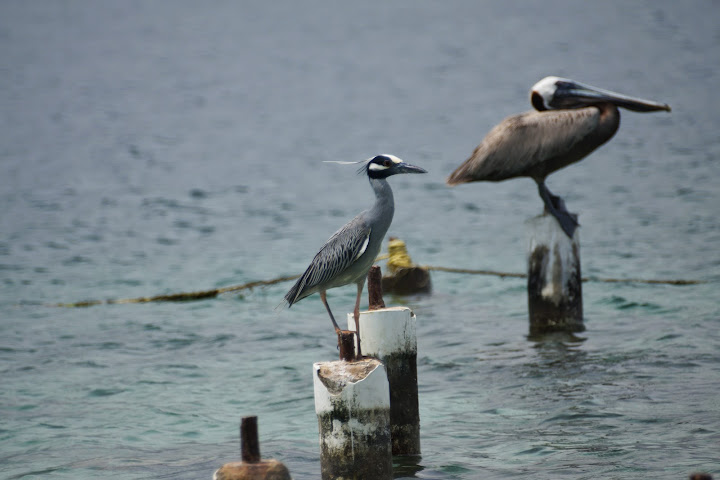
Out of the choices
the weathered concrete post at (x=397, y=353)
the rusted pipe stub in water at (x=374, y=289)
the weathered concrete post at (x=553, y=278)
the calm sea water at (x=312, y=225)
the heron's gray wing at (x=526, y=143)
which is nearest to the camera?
the weathered concrete post at (x=397, y=353)

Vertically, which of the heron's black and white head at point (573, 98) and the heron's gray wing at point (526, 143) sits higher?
the heron's black and white head at point (573, 98)

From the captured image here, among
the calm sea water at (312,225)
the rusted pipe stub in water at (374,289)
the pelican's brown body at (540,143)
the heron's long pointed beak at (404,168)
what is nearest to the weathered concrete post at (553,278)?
the calm sea water at (312,225)

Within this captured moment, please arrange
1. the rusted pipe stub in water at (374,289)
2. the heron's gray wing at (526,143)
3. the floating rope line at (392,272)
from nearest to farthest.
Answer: the rusted pipe stub in water at (374,289) < the heron's gray wing at (526,143) < the floating rope line at (392,272)

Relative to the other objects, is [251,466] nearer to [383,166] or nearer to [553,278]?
[383,166]

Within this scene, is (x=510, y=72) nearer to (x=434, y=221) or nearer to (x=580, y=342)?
(x=434, y=221)

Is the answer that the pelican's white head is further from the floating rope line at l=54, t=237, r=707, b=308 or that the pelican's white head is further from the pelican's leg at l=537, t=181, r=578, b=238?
the floating rope line at l=54, t=237, r=707, b=308

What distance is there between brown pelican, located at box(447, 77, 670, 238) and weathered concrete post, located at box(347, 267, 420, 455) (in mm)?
3222

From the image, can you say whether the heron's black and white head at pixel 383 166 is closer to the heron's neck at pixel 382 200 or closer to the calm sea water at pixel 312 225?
the heron's neck at pixel 382 200

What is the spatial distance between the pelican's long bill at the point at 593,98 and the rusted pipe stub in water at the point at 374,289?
3964 mm

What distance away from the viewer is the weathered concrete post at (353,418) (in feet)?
15.5

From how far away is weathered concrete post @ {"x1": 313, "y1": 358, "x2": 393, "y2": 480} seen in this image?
4.74 metres

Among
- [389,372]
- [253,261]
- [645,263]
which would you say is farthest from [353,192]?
[389,372]

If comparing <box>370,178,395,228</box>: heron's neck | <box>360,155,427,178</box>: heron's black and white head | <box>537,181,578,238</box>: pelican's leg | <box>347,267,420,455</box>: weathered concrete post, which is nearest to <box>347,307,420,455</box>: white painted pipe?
<box>347,267,420,455</box>: weathered concrete post

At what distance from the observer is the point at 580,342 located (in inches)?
347
